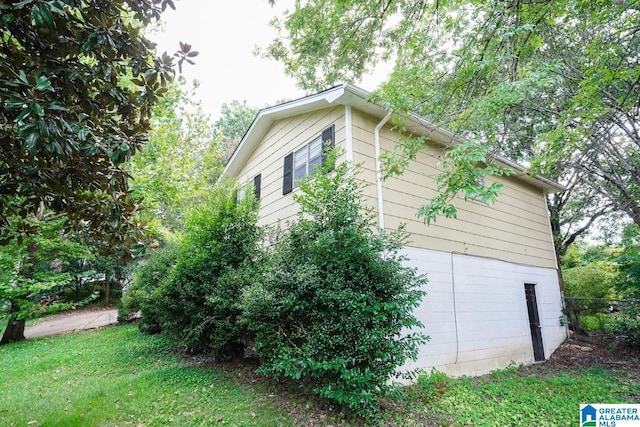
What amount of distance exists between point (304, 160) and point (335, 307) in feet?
12.5

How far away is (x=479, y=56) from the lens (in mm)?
4590

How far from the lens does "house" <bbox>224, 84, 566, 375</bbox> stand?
5.89 m

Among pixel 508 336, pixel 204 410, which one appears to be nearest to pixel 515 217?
pixel 508 336

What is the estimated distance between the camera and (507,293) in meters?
7.63

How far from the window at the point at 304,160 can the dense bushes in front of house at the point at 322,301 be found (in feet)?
5.14

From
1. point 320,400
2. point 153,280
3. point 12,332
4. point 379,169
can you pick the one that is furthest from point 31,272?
point 379,169

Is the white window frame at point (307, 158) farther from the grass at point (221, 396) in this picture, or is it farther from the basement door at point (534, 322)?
the basement door at point (534, 322)

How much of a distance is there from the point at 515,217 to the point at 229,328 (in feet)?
24.9

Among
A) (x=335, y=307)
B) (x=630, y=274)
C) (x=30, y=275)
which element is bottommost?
(x=335, y=307)

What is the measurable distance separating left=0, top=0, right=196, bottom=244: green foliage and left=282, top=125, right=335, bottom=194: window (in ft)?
12.6

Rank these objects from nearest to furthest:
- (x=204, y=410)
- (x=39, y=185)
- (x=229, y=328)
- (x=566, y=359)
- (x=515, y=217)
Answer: (x=39, y=185) < (x=204, y=410) < (x=229, y=328) < (x=566, y=359) < (x=515, y=217)

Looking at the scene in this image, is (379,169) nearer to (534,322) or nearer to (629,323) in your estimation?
(534,322)

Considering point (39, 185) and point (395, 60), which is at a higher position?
point (395, 60)

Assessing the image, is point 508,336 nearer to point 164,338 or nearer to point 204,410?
point 204,410
